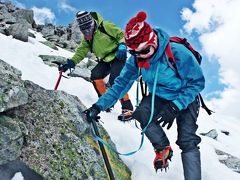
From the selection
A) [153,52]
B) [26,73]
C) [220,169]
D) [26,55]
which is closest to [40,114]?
Answer: [153,52]

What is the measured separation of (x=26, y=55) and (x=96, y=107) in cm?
879

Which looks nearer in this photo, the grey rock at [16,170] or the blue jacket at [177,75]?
the grey rock at [16,170]

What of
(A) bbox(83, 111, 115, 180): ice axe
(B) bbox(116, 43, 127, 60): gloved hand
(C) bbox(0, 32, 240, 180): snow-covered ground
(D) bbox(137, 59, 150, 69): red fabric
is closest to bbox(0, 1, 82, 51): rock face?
(C) bbox(0, 32, 240, 180): snow-covered ground

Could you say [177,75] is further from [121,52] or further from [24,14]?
[24,14]

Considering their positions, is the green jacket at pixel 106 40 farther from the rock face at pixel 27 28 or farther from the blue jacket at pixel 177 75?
the rock face at pixel 27 28

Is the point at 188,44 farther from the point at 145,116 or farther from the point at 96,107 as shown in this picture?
the point at 96,107

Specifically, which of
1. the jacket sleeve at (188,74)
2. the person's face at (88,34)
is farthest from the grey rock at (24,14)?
the jacket sleeve at (188,74)

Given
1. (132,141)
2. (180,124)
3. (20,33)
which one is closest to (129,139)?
(132,141)

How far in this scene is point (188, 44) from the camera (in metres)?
5.56

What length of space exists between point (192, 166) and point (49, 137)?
87.9 inches

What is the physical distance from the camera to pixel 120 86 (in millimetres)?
5953

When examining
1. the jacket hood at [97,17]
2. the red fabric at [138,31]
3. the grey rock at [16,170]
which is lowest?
the grey rock at [16,170]

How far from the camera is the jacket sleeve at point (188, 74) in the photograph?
518cm

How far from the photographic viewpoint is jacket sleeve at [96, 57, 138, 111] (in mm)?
5867
